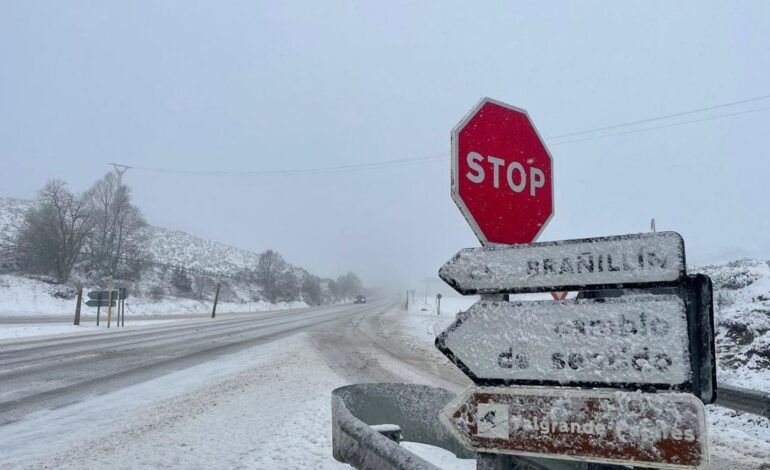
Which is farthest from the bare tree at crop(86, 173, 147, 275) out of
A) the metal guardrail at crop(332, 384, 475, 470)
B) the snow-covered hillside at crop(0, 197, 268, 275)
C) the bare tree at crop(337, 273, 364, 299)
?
the bare tree at crop(337, 273, 364, 299)

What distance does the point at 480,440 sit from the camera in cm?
172

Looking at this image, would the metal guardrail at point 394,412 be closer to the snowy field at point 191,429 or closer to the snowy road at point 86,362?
the snowy field at point 191,429

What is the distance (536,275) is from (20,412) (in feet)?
21.6

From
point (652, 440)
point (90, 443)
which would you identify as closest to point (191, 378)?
point (90, 443)

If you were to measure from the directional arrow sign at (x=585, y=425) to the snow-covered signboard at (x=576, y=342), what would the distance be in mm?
48

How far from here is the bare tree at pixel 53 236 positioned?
3928 cm

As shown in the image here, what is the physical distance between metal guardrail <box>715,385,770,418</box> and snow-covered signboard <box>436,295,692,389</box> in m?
4.13

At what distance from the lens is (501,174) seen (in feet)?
9.25

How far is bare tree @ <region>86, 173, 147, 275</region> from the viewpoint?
44.6 metres

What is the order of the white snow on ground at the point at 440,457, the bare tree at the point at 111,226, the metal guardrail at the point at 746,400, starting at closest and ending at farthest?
the white snow on ground at the point at 440,457, the metal guardrail at the point at 746,400, the bare tree at the point at 111,226

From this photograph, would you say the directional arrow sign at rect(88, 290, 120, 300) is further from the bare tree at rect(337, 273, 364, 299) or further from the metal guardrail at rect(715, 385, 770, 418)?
the bare tree at rect(337, 273, 364, 299)

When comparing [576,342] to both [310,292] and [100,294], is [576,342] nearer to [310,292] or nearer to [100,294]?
[100,294]

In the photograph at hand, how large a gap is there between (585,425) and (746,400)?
430cm

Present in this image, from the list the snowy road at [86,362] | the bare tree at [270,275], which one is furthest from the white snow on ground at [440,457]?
the bare tree at [270,275]
